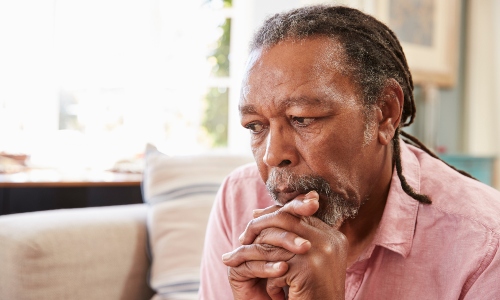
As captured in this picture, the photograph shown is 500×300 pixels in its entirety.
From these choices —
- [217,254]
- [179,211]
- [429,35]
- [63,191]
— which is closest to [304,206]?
[217,254]

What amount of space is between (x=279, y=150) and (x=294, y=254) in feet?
0.59

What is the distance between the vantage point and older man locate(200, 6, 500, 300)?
0.96 m

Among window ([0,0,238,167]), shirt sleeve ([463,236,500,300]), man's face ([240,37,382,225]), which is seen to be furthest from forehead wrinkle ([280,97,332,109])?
window ([0,0,238,167])

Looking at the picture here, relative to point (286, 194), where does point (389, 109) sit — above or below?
above

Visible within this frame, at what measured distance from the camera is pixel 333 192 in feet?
3.35

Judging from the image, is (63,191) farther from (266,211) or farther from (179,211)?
(266,211)

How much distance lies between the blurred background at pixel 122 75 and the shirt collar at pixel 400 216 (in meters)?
1.97

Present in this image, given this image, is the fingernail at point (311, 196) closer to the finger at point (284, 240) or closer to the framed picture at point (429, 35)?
the finger at point (284, 240)

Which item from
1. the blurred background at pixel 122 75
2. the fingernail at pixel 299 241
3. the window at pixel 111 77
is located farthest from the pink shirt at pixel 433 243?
the window at pixel 111 77

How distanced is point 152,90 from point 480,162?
228 cm

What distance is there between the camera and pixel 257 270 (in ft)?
3.18

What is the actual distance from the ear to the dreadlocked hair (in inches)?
0.7

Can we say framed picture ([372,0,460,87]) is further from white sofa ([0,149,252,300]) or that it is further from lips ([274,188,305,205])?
lips ([274,188,305,205])

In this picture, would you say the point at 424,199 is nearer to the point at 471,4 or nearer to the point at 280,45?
the point at 280,45
